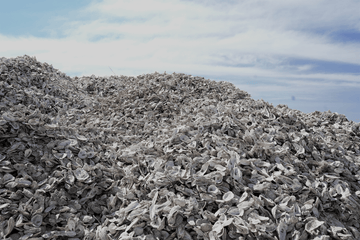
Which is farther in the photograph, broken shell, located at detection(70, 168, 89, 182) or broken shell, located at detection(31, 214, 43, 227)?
broken shell, located at detection(70, 168, 89, 182)

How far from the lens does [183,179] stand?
2369mm

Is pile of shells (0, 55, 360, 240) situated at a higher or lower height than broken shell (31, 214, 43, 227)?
higher

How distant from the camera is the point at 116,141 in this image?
3.48 meters

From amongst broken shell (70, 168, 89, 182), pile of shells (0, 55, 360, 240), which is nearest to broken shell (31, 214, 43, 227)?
pile of shells (0, 55, 360, 240)

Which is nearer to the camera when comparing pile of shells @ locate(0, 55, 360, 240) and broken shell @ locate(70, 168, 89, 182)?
pile of shells @ locate(0, 55, 360, 240)

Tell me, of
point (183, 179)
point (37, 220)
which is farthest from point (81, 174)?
point (183, 179)

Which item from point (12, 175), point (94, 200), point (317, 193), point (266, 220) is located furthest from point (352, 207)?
point (12, 175)

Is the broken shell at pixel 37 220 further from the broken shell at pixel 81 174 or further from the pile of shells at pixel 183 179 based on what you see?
the broken shell at pixel 81 174

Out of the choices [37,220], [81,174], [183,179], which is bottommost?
[37,220]

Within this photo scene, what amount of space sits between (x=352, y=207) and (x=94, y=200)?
2362 millimetres

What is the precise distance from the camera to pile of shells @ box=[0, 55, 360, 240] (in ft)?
6.85

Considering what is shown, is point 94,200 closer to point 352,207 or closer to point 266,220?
point 266,220

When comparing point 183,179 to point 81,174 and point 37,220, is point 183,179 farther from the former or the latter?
point 37,220

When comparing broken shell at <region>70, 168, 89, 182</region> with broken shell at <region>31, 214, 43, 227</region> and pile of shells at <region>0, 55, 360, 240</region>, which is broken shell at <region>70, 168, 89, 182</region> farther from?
broken shell at <region>31, 214, 43, 227</region>
